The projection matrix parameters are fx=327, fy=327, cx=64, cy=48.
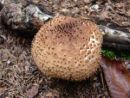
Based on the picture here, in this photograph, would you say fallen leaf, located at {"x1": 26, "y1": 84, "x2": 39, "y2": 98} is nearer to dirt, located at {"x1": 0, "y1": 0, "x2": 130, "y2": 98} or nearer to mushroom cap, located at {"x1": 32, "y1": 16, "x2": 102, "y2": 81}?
dirt, located at {"x1": 0, "y1": 0, "x2": 130, "y2": 98}

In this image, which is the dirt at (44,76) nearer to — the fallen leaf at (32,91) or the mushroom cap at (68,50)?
the fallen leaf at (32,91)

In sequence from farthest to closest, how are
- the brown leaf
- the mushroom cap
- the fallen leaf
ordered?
the fallen leaf, the brown leaf, the mushroom cap

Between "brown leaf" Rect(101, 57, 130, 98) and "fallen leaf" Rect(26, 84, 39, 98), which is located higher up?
"brown leaf" Rect(101, 57, 130, 98)

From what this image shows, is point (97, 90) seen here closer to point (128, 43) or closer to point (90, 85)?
point (90, 85)

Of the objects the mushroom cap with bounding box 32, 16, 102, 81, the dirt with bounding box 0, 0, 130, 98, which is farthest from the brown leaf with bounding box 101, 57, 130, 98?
the mushroom cap with bounding box 32, 16, 102, 81

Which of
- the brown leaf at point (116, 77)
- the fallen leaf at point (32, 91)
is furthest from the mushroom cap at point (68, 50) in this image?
the fallen leaf at point (32, 91)

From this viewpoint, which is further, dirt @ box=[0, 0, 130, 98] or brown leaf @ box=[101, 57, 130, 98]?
dirt @ box=[0, 0, 130, 98]

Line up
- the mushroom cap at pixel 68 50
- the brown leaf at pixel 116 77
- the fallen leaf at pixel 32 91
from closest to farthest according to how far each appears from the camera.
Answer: the mushroom cap at pixel 68 50
the brown leaf at pixel 116 77
the fallen leaf at pixel 32 91

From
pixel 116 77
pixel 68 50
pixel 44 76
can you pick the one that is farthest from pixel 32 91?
pixel 116 77
